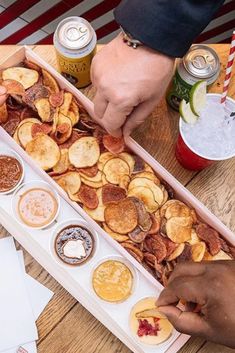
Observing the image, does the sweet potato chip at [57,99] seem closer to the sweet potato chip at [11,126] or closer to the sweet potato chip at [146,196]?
the sweet potato chip at [11,126]

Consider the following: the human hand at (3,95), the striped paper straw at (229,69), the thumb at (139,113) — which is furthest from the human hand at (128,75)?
the human hand at (3,95)

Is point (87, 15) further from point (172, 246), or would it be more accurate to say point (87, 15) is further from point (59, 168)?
point (172, 246)

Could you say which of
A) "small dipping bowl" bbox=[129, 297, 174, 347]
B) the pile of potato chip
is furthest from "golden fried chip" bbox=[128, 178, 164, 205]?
"small dipping bowl" bbox=[129, 297, 174, 347]

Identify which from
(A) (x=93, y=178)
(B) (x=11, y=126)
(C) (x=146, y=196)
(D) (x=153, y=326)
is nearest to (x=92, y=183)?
(A) (x=93, y=178)

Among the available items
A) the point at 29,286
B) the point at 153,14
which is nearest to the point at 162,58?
the point at 153,14

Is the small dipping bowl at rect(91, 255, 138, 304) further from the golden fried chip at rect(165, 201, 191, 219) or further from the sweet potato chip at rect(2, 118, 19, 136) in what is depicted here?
the sweet potato chip at rect(2, 118, 19, 136)

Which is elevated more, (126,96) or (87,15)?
(126,96)

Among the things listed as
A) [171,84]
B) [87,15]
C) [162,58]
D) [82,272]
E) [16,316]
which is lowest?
[16,316]
